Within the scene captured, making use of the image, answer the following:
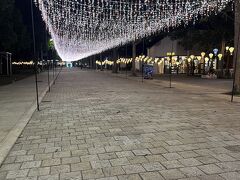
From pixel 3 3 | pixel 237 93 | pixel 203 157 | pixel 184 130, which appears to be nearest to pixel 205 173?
pixel 203 157

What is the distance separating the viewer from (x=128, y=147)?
19.1 feet

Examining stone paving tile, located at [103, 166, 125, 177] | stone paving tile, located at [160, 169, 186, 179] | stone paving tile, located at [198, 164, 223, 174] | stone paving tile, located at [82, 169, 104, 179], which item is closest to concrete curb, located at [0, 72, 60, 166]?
stone paving tile, located at [82, 169, 104, 179]

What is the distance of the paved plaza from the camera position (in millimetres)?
4547

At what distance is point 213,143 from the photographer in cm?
604

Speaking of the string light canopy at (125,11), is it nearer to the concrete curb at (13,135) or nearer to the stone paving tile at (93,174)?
the concrete curb at (13,135)

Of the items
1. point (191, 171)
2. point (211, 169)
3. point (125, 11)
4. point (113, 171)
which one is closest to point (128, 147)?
point (113, 171)

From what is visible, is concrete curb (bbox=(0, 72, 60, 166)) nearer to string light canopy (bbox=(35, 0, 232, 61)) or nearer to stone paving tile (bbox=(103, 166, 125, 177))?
stone paving tile (bbox=(103, 166, 125, 177))

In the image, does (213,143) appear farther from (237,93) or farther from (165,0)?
(165,0)

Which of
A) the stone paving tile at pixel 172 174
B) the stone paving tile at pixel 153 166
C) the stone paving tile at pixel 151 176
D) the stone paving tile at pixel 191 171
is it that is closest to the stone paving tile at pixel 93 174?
the stone paving tile at pixel 151 176

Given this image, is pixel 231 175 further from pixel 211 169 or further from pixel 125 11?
pixel 125 11

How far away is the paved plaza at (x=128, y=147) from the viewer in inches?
179

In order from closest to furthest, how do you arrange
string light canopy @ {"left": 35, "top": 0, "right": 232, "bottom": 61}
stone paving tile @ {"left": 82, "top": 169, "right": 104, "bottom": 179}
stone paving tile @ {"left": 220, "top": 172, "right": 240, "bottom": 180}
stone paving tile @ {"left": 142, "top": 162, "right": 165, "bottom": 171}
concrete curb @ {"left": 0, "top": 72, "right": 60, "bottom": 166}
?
stone paving tile @ {"left": 220, "top": 172, "right": 240, "bottom": 180} < stone paving tile @ {"left": 82, "top": 169, "right": 104, "bottom": 179} < stone paving tile @ {"left": 142, "top": 162, "right": 165, "bottom": 171} < concrete curb @ {"left": 0, "top": 72, "right": 60, "bottom": 166} < string light canopy @ {"left": 35, "top": 0, "right": 232, "bottom": 61}

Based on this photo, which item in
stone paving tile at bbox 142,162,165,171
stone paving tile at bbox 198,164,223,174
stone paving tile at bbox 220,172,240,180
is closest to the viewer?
stone paving tile at bbox 220,172,240,180

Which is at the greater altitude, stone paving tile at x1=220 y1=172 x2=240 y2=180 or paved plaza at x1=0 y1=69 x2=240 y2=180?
stone paving tile at x1=220 y1=172 x2=240 y2=180
